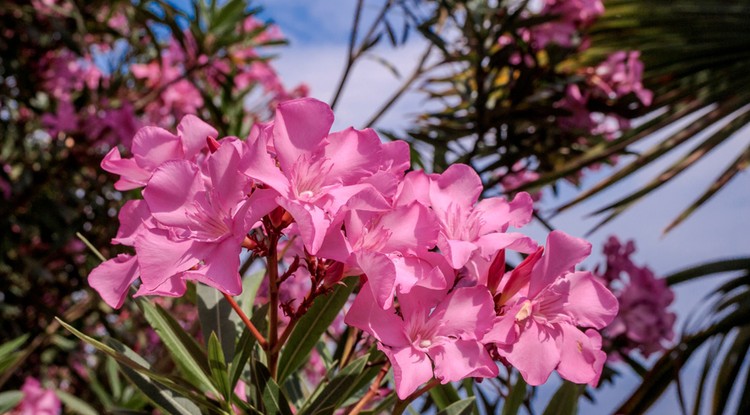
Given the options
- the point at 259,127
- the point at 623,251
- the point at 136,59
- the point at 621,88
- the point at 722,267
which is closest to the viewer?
the point at 259,127

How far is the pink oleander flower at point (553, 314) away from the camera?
0.52 metres

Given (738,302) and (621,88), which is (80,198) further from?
(738,302)

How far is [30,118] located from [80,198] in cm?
62

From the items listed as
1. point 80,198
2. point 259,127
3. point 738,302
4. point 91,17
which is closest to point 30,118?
point 91,17

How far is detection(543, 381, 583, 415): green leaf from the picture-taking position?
743 mm

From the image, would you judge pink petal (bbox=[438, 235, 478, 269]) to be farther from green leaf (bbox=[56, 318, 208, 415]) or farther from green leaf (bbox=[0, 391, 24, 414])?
green leaf (bbox=[0, 391, 24, 414])

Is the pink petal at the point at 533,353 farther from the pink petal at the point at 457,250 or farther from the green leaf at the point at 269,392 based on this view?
the green leaf at the point at 269,392

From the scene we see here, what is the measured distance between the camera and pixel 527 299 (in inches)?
21.2

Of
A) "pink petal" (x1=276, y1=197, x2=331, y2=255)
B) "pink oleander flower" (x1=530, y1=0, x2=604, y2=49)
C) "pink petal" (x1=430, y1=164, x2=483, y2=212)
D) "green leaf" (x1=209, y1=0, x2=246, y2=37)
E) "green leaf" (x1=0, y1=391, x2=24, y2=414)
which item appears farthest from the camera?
"green leaf" (x1=209, y1=0, x2=246, y2=37)

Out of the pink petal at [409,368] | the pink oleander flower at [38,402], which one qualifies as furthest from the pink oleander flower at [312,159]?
the pink oleander flower at [38,402]

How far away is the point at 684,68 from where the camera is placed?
2.62m

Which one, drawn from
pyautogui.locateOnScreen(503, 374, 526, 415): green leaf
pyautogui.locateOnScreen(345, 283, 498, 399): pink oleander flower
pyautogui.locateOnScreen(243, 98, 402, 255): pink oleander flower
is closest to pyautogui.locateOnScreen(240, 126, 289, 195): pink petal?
pyautogui.locateOnScreen(243, 98, 402, 255): pink oleander flower

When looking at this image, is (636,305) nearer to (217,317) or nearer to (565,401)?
(565,401)

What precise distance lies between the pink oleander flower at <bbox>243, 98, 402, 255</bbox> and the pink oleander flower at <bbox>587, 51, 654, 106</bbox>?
171cm
